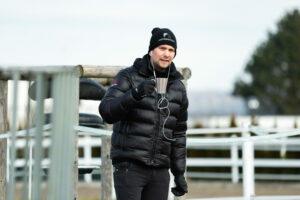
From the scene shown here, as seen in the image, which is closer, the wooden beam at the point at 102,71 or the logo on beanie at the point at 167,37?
the logo on beanie at the point at 167,37

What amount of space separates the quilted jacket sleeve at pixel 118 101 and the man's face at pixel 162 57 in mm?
186

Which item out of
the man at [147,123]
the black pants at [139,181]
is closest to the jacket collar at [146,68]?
the man at [147,123]

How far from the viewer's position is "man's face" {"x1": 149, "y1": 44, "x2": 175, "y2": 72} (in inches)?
164

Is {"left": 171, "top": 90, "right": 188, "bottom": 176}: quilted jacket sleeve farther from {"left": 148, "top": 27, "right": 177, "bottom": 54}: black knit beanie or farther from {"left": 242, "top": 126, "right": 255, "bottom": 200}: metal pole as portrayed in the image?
{"left": 242, "top": 126, "right": 255, "bottom": 200}: metal pole

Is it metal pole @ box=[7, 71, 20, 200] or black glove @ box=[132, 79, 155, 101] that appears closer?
metal pole @ box=[7, 71, 20, 200]

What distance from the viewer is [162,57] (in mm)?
4156

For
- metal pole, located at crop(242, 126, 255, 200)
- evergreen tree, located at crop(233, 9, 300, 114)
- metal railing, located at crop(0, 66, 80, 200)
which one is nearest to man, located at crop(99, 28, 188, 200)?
metal railing, located at crop(0, 66, 80, 200)

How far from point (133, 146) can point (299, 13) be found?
50.8m

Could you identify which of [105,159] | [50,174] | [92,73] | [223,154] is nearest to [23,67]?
[50,174]

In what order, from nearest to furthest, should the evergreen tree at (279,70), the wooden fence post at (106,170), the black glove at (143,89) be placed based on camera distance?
the black glove at (143,89)
the wooden fence post at (106,170)
the evergreen tree at (279,70)

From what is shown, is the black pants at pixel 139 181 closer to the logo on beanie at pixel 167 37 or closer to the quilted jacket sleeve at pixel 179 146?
the quilted jacket sleeve at pixel 179 146

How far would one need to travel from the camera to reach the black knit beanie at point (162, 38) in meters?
4.20

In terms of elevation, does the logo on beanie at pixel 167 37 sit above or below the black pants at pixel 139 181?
above

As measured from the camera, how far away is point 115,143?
13.6 feet
